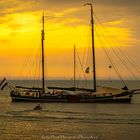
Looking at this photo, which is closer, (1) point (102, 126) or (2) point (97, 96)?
(1) point (102, 126)

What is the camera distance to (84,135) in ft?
107

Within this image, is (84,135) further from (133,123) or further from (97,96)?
(97,96)

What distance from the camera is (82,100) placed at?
3093 inches

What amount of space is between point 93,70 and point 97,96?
455 centimetres

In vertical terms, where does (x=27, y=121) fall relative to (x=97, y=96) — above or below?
below

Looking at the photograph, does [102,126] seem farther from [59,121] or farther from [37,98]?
[37,98]

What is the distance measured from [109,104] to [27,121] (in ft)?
117

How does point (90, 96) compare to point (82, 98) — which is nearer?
point (90, 96)

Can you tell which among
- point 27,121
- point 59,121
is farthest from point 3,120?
point 59,121

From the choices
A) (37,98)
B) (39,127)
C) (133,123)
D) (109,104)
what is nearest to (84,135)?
(39,127)

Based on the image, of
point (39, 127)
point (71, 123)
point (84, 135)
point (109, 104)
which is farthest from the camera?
point (109, 104)

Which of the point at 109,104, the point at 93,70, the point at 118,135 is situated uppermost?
the point at 93,70

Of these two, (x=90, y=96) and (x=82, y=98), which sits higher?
(x=90, y=96)

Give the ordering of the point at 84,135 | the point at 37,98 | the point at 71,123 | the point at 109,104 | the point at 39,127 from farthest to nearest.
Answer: the point at 37,98 → the point at 109,104 → the point at 71,123 → the point at 39,127 → the point at 84,135
